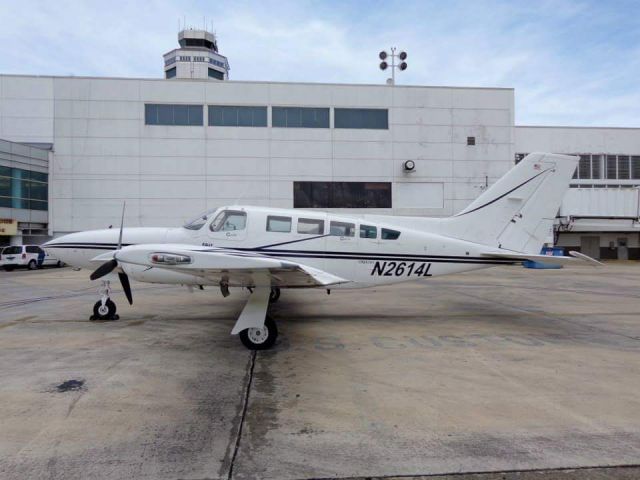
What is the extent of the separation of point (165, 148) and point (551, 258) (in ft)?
96.2

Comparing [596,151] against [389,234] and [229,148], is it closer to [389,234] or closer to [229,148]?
[229,148]

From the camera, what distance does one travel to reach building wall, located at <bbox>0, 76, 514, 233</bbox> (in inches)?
1257

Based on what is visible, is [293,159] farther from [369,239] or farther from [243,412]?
[243,412]

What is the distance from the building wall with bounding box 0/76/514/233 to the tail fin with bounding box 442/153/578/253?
75.7 ft

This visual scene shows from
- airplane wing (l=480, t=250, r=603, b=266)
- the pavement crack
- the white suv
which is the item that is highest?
airplane wing (l=480, t=250, r=603, b=266)

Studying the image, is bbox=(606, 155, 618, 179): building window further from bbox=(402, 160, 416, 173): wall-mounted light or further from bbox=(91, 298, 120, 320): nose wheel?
bbox=(91, 298, 120, 320): nose wheel

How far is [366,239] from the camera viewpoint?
30.5ft

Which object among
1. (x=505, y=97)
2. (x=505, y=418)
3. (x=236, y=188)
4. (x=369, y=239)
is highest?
(x=505, y=97)

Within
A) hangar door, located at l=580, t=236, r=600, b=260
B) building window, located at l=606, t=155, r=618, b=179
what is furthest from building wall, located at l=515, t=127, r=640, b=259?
building window, located at l=606, t=155, r=618, b=179

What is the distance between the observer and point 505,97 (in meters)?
34.6

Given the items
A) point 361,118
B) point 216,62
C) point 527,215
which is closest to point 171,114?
point 361,118

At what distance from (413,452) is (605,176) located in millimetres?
48566

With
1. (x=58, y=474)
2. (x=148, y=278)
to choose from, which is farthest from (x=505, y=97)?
(x=58, y=474)

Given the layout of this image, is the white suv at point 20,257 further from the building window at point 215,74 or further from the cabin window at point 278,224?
the building window at point 215,74
